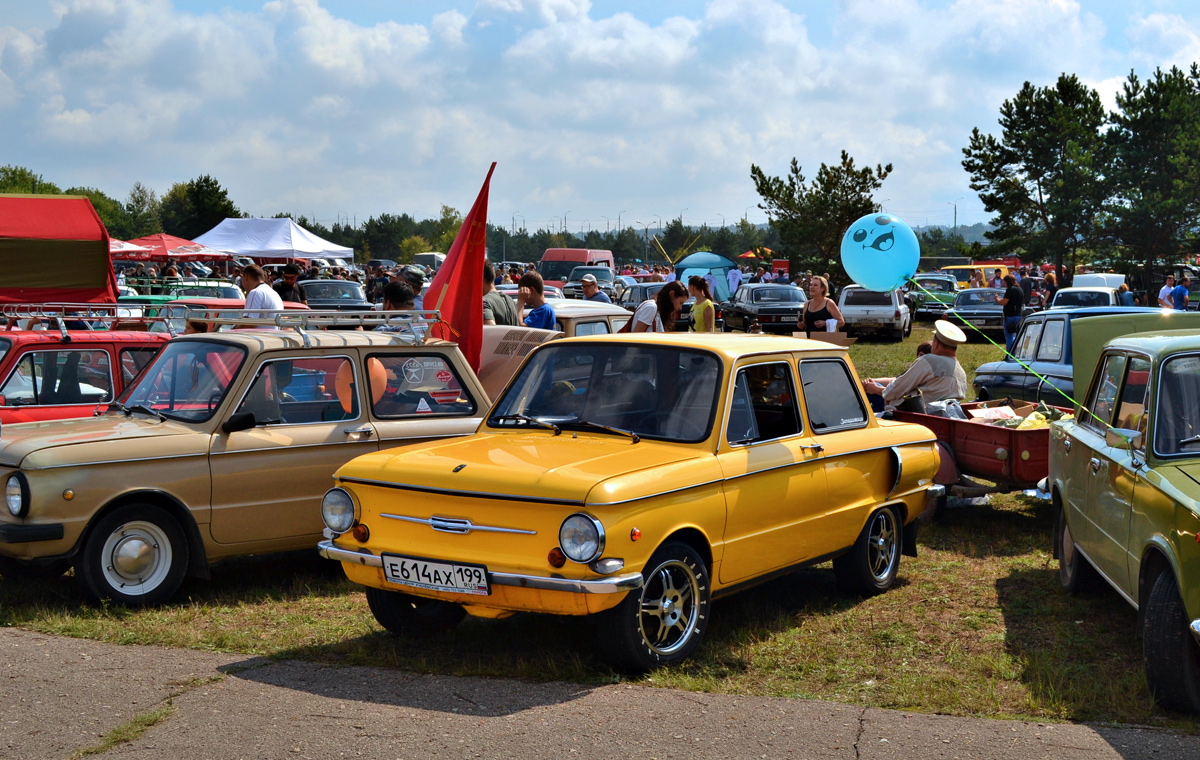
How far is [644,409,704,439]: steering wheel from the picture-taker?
5.75 m

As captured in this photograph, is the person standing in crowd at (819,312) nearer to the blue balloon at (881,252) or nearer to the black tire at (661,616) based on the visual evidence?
the blue balloon at (881,252)

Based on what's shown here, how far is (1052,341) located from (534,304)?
20.5 feet

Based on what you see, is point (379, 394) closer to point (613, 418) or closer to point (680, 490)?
point (613, 418)

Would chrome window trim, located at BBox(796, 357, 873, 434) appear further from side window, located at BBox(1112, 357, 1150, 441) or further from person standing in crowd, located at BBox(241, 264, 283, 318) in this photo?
person standing in crowd, located at BBox(241, 264, 283, 318)

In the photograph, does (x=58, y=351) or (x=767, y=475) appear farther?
(x=58, y=351)

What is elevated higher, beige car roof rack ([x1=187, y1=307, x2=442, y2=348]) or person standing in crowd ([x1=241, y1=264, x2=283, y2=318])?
person standing in crowd ([x1=241, y1=264, x2=283, y2=318])

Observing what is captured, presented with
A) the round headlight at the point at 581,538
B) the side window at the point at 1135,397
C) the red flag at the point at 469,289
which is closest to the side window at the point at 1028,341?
the red flag at the point at 469,289

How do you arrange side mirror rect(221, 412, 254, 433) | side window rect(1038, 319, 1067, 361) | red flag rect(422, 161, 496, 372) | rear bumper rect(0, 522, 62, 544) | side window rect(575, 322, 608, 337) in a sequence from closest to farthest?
rear bumper rect(0, 522, 62, 544), side mirror rect(221, 412, 254, 433), red flag rect(422, 161, 496, 372), side window rect(575, 322, 608, 337), side window rect(1038, 319, 1067, 361)

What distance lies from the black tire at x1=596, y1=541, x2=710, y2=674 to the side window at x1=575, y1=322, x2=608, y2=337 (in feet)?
23.1

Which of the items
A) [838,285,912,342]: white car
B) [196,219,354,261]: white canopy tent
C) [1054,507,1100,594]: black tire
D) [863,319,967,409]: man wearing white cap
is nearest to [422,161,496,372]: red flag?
[863,319,967,409]: man wearing white cap

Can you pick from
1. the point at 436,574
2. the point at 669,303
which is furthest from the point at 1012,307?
the point at 436,574

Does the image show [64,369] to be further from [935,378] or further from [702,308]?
[935,378]

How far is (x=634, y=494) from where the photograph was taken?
5.03 meters

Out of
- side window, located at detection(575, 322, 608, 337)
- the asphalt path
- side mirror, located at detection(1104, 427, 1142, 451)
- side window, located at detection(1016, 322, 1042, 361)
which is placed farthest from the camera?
side window, located at detection(1016, 322, 1042, 361)
